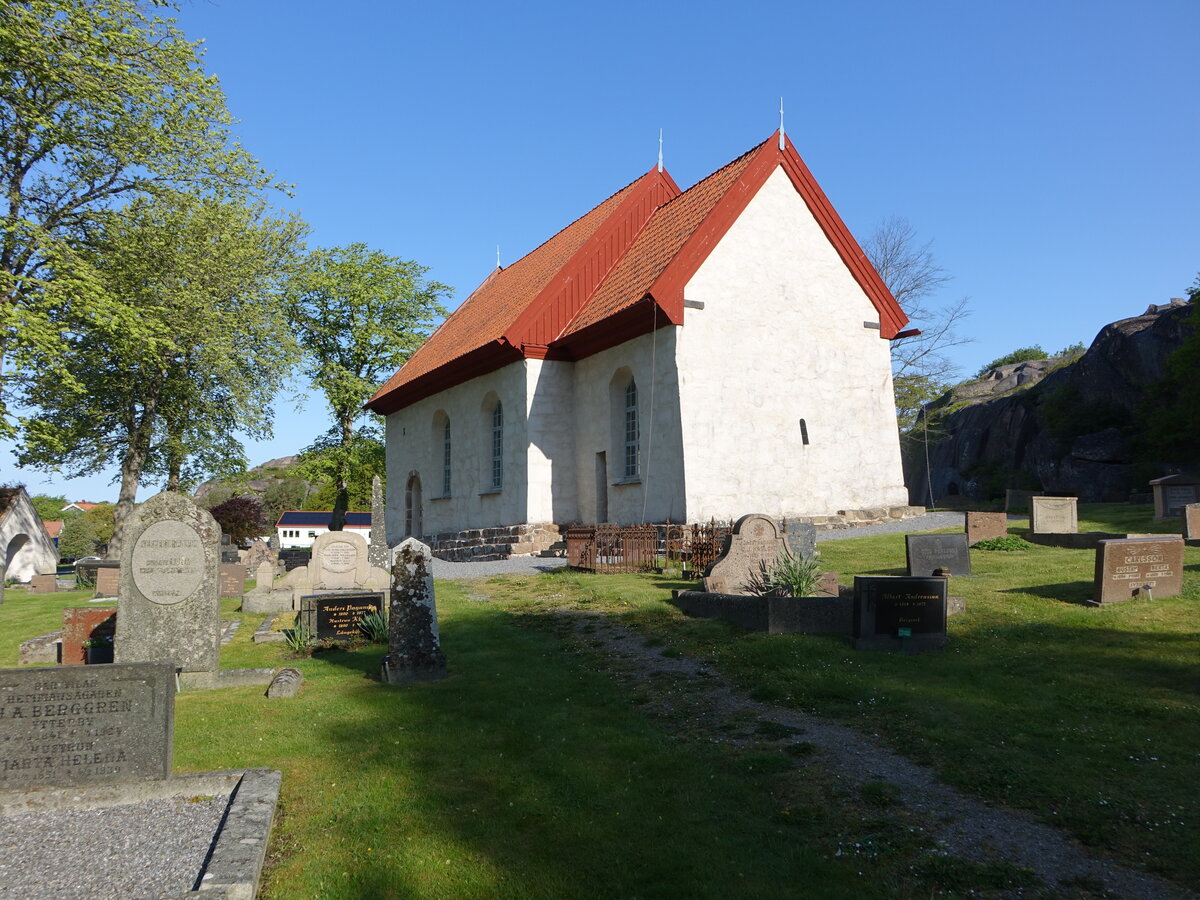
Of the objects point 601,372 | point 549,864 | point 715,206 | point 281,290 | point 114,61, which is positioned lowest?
point 549,864

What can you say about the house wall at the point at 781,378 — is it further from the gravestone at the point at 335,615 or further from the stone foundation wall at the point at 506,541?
the gravestone at the point at 335,615

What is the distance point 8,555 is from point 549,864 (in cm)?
3625

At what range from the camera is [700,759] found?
247 inches

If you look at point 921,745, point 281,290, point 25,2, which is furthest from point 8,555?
point 921,745

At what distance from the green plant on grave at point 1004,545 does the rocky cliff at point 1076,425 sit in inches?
784

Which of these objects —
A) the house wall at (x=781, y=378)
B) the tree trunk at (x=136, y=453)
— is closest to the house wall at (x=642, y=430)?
the house wall at (x=781, y=378)

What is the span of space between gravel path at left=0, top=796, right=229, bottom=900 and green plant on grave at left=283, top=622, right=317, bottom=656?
530cm

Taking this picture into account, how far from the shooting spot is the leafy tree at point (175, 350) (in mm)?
24859

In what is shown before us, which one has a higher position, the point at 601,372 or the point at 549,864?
the point at 601,372

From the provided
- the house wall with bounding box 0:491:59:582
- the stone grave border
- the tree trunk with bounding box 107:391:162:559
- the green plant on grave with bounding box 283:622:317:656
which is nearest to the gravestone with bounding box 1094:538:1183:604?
the stone grave border

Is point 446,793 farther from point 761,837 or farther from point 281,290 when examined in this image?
point 281,290

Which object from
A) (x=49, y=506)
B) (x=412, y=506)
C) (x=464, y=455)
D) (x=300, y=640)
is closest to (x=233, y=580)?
(x=300, y=640)

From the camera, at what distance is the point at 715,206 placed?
20.1 meters

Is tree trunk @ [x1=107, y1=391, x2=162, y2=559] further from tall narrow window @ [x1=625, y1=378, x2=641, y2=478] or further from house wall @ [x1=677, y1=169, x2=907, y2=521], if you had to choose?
house wall @ [x1=677, y1=169, x2=907, y2=521]
